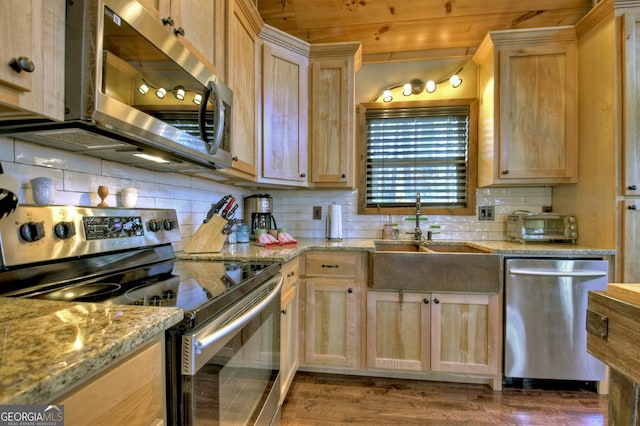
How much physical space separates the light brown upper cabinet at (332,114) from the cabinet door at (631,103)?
1623 mm

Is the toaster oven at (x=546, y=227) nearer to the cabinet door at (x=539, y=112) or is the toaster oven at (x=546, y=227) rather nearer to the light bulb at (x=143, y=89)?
the cabinet door at (x=539, y=112)

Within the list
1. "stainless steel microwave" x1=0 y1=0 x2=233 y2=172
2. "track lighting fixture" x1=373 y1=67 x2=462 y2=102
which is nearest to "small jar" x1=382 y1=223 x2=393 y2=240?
"track lighting fixture" x1=373 y1=67 x2=462 y2=102

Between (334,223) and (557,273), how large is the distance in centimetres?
149

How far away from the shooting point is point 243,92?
5.96 ft

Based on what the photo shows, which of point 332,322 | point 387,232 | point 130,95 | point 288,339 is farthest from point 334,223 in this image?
point 130,95

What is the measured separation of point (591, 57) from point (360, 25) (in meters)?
1.57

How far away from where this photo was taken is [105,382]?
476mm

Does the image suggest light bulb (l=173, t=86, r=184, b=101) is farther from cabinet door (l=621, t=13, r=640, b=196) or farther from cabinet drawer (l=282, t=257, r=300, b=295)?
cabinet door (l=621, t=13, r=640, b=196)

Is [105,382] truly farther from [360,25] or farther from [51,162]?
[360,25]

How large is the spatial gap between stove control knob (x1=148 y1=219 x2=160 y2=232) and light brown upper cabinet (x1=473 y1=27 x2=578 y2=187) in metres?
2.17

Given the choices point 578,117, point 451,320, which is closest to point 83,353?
point 451,320

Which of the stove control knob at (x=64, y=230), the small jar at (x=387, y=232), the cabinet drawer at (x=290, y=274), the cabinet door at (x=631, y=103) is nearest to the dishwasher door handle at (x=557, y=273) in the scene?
the cabinet door at (x=631, y=103)

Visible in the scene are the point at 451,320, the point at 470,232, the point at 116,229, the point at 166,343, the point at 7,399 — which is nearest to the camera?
the point at 7,399

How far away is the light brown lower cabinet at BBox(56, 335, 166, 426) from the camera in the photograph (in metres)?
0.43
